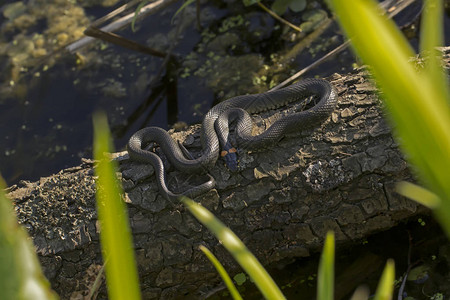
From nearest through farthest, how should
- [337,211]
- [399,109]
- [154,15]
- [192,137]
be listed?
[399,109], [337,211], [192,137], [154,15]

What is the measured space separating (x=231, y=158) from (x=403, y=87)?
335cm

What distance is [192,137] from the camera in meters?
4.53

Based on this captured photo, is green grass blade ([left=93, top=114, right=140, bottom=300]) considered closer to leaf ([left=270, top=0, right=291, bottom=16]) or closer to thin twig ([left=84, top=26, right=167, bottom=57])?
thin twig ([left=84, top=26, right=167, bottom=57])

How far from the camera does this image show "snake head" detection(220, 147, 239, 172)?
396cm

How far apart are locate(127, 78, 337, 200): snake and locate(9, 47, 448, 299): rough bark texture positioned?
0.11 m

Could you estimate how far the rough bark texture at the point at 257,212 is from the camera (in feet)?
12.4

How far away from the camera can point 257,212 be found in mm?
3812

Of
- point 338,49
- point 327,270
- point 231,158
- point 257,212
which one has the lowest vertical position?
point 327,270

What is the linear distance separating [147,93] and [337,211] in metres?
3.72

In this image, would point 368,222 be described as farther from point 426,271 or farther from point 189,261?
point 189,261

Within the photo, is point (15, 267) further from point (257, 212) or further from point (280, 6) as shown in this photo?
point (280, 6)

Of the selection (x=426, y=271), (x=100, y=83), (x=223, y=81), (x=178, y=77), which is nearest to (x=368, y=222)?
(x=426, y=271)

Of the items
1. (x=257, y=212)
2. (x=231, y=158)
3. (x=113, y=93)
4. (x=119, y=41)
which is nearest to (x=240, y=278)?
(x=257, y=212)

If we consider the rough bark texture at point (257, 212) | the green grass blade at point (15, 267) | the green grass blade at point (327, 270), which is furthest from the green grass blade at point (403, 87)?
the rough bark texture at point (257, 212)
